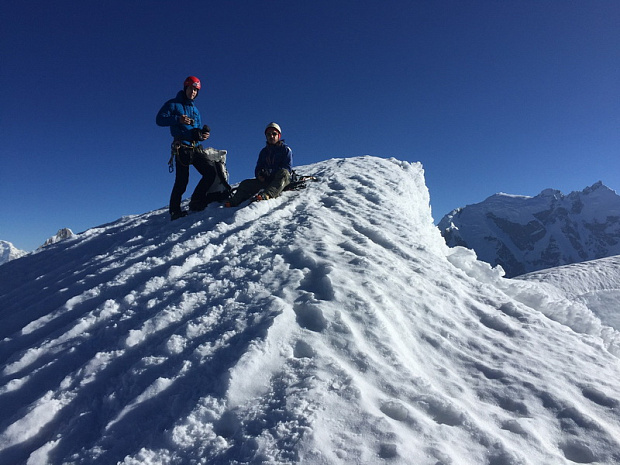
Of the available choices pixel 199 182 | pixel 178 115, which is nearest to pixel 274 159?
pixel 199 182

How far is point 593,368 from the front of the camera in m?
3.17

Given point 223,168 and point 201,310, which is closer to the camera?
point 201,310

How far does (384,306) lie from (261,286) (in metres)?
1.47

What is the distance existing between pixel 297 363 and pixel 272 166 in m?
5.82

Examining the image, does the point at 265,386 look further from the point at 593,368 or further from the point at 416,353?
the point at 593,368

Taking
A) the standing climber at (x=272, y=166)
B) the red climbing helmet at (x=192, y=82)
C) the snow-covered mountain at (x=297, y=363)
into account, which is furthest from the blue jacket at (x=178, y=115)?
the snow-covered mountain at (x=297, y=363)

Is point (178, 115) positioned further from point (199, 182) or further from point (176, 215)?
point (176, 215)

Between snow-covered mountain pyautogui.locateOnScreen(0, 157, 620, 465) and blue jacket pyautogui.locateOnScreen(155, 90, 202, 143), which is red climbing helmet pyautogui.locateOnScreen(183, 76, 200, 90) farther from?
snow-covered mountain pyautogui.locateOnScreen(0, 157, 620, 465)

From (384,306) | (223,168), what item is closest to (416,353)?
(384,306)

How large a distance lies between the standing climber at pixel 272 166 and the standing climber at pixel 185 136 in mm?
902

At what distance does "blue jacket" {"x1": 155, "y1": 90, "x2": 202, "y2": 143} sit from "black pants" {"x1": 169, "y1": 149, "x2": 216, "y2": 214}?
436mm

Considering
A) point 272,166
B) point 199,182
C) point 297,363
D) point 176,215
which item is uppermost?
point 272,166

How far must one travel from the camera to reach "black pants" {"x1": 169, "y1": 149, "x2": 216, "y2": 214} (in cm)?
688

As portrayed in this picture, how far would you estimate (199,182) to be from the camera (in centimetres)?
735
